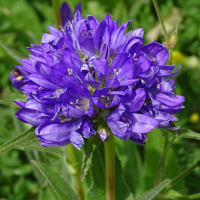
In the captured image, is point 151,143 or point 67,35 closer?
point 67,35

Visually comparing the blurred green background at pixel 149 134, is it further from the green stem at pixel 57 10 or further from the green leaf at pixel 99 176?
the green leaf at pixel 99 176

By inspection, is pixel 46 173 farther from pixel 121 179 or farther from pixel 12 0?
pixel 12 0

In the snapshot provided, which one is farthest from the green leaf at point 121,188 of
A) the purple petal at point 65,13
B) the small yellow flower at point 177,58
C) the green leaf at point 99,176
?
the small yellow flower at point 177,58

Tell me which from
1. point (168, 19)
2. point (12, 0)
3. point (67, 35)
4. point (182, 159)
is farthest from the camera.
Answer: point (12, 0)

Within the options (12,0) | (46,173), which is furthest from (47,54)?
(12,0)

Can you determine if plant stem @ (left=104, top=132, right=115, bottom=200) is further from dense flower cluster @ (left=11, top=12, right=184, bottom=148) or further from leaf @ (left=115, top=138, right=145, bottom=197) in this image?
leaf @ (left=115, top=138, right=145, bottom=197)
